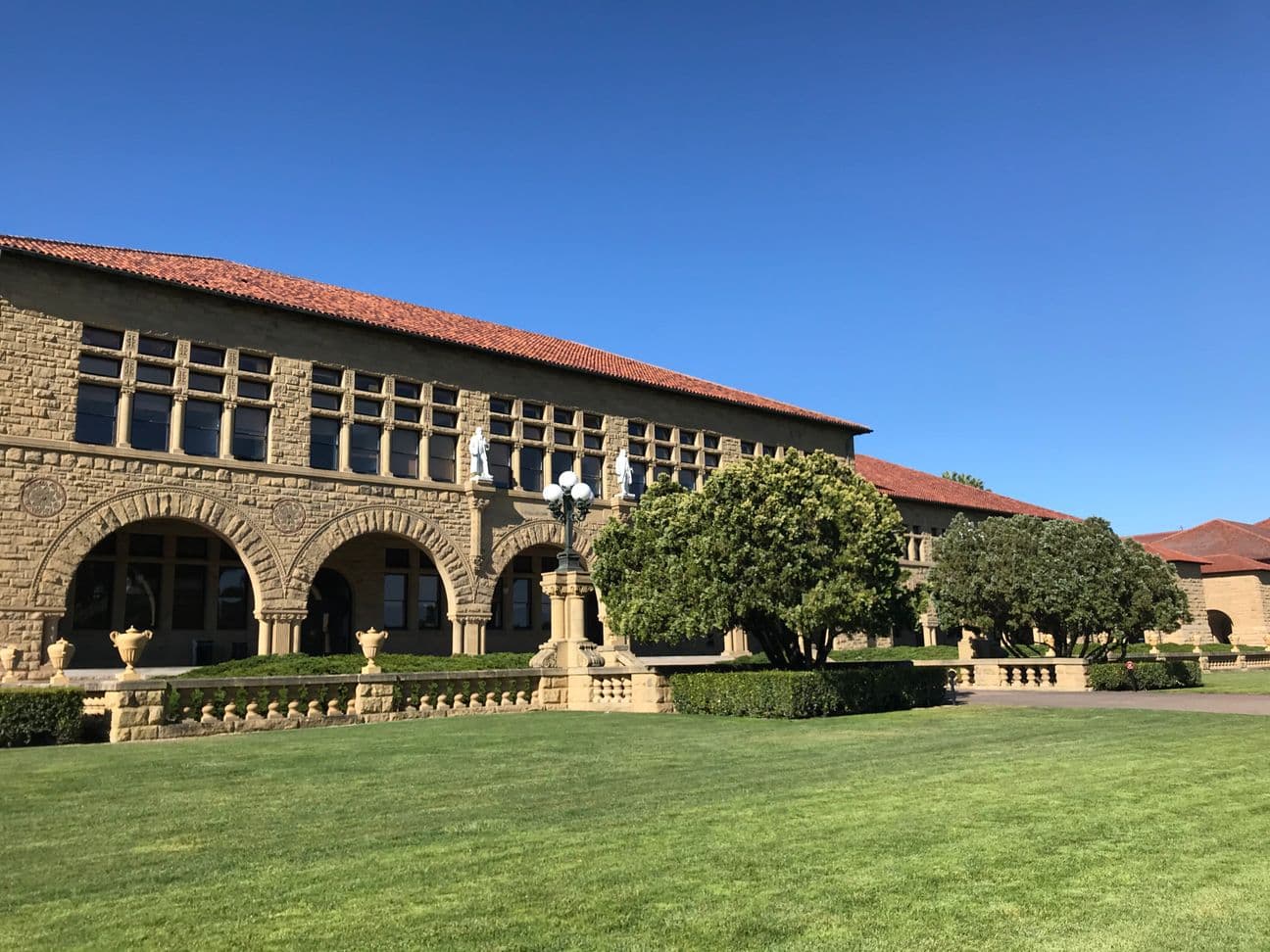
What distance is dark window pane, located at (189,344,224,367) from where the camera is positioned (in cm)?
2648

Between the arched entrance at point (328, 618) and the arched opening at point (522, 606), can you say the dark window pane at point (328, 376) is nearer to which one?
the arched entrance at point (328, 618)

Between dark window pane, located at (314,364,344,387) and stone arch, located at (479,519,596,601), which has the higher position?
dark window pane, located at (314,364,344,387)

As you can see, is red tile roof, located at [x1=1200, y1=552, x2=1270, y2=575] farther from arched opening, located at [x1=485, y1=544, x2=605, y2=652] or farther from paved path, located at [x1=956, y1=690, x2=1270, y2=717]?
arched opening, located at [x1=485, y1=544, x2=605, y2=652]

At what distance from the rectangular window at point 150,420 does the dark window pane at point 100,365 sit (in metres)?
0.80

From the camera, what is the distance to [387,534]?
30.0 meters

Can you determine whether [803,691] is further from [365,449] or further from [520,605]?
[520,605]

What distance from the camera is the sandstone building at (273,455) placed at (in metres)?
23.9

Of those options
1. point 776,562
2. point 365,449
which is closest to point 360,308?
point 365,449

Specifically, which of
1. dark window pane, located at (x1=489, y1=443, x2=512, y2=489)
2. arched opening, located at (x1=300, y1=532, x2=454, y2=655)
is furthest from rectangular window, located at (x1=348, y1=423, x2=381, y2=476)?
dark window pane, located at (x1=489, y1=443, x2=512, y2=489)

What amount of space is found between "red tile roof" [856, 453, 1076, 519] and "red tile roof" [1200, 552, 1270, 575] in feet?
44.9

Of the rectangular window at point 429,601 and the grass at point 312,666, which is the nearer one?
the grass at point 312,666

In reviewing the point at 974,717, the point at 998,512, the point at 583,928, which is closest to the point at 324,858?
the point at 583,928

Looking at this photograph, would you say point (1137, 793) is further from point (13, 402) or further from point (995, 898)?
point (13, 402)

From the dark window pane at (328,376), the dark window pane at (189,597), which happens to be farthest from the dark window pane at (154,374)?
the dark window pane at (189,597)
